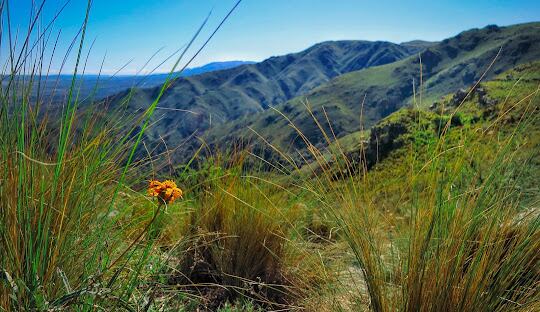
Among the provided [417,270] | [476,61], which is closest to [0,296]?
[417,270]

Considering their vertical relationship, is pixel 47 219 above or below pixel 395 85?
below

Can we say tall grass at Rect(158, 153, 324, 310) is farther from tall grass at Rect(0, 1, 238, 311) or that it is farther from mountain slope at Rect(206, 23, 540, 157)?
mountain slope at Rect(206, 23, 540, 157)

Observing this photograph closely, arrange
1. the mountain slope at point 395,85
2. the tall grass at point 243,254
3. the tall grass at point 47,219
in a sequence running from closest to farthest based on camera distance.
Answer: the tall grass at point 47,219
the tall grass at point 243,254
the mountain slope at point 395,85

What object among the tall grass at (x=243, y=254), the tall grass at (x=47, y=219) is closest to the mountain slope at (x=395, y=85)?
the tall grass at (x=243, y=254)

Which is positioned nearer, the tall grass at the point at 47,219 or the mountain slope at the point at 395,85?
the tall grass at the point at 47,219

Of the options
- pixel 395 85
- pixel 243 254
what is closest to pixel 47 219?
pixel 243 254

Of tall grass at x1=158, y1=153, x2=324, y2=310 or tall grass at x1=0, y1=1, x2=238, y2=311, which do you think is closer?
tall grass at x1=0, y1=1, x2=238, y2=311

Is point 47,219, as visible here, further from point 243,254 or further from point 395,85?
point 395,85

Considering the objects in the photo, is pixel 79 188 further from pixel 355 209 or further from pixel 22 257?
pixel 355 209

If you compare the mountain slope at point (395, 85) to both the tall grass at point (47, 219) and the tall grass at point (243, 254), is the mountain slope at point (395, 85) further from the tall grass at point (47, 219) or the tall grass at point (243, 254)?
the tall grass at point (47, 219)

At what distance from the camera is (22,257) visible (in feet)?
3.65

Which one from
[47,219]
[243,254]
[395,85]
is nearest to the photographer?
[47,219]

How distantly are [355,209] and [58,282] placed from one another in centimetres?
106

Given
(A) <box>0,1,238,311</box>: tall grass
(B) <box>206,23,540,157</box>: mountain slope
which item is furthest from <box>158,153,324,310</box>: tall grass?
(B) <box>206,23,540,157</box>: mountain slope
